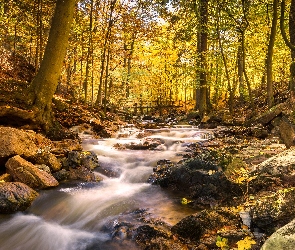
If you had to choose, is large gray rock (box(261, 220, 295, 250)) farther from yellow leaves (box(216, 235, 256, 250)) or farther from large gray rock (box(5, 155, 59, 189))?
large gray rock (box(5, 155, 59, 189))

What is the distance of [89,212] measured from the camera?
5.87m

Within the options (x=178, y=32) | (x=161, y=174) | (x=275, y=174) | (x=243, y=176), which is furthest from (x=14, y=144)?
(x=178, y=32)

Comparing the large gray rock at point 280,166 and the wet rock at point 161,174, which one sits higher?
the large gray rock at point 280,166

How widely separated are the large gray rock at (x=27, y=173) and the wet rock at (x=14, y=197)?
50 centimetres

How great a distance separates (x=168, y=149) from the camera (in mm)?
10523

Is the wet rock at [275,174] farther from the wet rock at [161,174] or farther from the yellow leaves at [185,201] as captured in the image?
the wet rock at [161,174]

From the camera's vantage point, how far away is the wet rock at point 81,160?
7.54m

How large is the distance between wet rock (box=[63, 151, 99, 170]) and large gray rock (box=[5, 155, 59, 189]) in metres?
1.05

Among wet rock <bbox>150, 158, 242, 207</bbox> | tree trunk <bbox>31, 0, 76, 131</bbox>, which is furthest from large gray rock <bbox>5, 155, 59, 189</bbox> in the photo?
tree trunk <bbox>31, 0, 76, 131</bbox>

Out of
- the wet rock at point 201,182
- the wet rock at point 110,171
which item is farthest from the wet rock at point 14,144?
the wet rock at point 201,182

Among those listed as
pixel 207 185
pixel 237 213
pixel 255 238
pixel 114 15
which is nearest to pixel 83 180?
pixel 207 185

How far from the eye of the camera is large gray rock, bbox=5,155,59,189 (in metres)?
6.18

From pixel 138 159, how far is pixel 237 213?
15.3 feet

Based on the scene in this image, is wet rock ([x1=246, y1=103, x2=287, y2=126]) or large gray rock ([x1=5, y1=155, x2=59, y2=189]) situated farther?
wet rock ([x1=246, y1=103, x2=287, y2=126])
